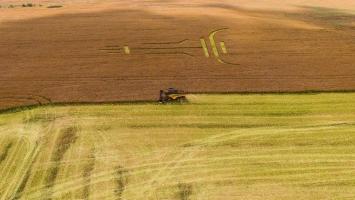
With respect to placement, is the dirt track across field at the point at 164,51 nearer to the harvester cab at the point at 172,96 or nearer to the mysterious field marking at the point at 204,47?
the mysterious field marking at the point at 204,47

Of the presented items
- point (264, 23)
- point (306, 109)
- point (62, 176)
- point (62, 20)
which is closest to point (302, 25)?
point (264, 23)

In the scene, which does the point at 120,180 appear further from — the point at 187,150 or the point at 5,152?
the point at 5,152

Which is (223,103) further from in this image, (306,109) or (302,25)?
(302,25)

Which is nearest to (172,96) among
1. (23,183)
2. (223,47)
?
(223,47)

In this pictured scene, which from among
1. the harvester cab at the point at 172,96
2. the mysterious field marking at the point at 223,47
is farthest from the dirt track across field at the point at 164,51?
the harvester cab at the point at 172,96

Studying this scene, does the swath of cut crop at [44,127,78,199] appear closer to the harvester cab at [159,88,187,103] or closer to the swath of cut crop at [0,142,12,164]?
the swath of cut crop at [0,142,12,164]
